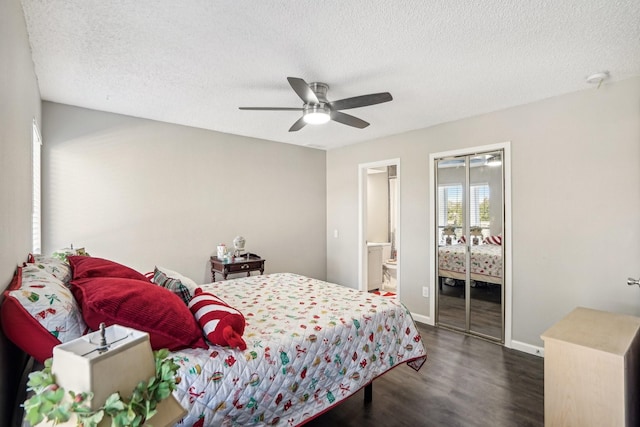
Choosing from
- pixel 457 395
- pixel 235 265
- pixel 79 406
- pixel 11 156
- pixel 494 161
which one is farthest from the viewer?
pixel 235 265

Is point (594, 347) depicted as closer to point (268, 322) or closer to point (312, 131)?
point (268, 322)

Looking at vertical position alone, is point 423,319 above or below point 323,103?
below

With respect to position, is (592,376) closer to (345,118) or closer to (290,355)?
(290,355)

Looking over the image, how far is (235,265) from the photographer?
13.4ft

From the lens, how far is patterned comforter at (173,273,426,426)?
146cm

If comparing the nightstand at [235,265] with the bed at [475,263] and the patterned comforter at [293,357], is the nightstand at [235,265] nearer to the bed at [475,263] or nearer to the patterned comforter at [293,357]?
the patterned comforter at [293,357]

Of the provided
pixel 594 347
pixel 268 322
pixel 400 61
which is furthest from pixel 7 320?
pixel 594 347

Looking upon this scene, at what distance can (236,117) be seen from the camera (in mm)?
3746

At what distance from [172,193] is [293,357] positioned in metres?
2.94

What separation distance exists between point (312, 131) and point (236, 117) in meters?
1.06

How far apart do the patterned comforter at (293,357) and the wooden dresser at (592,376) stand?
0.86m

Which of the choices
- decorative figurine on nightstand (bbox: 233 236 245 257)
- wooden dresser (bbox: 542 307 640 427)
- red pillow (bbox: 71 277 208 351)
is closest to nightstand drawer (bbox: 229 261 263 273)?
decorative figurine on nightstand (bbox: 233 236 245 257)

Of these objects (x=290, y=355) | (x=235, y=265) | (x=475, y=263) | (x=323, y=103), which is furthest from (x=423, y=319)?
(x=323, y=103)

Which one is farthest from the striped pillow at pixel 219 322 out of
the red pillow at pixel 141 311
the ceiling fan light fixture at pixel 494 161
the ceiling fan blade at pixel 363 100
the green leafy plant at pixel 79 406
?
the ceiling fan light fixture at pixel 494 161
